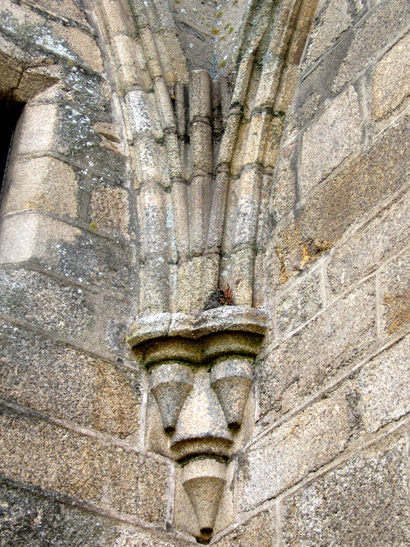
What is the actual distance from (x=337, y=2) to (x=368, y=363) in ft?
6.15

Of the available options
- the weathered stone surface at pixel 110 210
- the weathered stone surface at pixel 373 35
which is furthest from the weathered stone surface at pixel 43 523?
the weathered stone surface at pixel 373 35

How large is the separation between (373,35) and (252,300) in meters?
1.16

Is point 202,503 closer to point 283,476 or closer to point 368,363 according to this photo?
point 283,476

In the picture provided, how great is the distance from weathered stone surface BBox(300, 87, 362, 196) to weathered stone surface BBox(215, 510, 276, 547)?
1.29 meters

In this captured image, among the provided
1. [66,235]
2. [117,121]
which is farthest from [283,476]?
[117,121]

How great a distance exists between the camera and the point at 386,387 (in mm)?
2566

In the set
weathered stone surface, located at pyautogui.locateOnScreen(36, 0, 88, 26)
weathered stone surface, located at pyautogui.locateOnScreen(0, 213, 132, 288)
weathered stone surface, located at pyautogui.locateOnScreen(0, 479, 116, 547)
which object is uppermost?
weathered stone surface, located at pyautogui.locateOnScreen(36, 0, 88, 26)

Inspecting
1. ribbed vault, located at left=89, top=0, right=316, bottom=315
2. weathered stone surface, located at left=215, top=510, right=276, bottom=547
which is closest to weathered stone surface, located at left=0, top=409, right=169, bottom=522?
weathered stone surface, located at left=215, top=510, right=276, bottom=547

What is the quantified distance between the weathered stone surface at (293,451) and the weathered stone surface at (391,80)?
1109mm

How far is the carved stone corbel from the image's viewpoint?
318 cm

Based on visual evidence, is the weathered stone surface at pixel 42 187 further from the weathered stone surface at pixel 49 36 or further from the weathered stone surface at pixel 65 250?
the weathered stone surface at pixel 49 36

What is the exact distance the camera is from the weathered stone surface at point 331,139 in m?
3.28

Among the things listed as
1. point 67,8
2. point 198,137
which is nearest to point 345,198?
point 198,137

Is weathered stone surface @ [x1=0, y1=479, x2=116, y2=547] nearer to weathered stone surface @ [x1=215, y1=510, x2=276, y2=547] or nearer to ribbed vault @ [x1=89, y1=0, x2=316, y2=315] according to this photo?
weathered stone surface @ [x1=215, y1=510, x2=276, y2=547]
